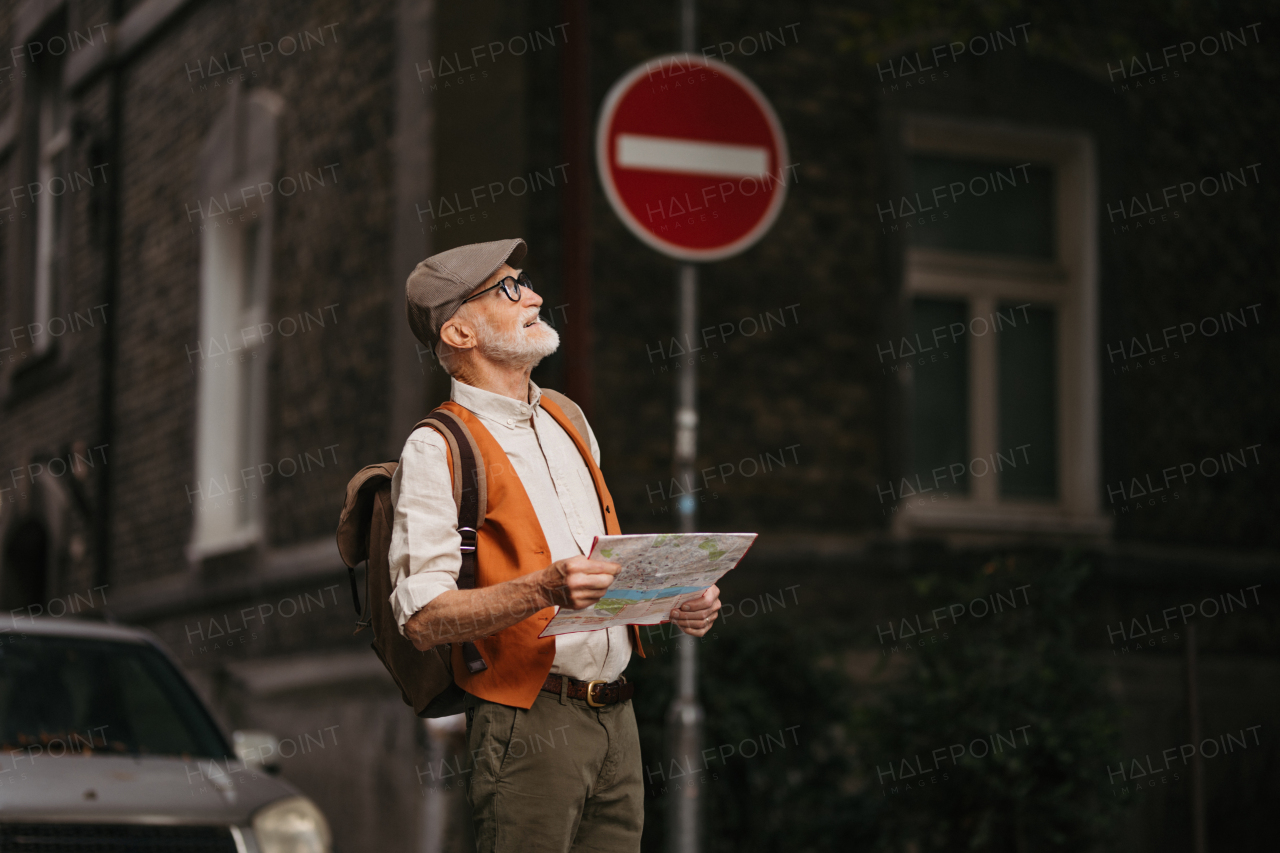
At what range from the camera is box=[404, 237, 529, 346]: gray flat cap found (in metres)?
2.88

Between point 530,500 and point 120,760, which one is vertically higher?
point 530,500

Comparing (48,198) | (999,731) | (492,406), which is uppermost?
(48,198)

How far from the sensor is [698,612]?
2.92 meters

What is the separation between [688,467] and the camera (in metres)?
5.70

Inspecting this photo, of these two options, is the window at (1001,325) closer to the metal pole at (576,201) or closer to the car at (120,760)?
the metal pole at (576,201)

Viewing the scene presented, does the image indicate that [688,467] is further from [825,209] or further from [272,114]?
[272,114]

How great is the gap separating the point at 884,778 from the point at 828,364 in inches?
124

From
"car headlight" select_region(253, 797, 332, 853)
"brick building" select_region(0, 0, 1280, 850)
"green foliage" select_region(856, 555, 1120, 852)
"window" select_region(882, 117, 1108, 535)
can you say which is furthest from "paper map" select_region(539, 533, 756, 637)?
"window" select_region(882, 117, 1108, 535)

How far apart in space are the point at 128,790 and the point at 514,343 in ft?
10.3

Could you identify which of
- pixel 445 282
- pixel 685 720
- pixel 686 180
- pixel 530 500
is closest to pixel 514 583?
pixel 530 500

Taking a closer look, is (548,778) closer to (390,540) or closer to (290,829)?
(390,540)

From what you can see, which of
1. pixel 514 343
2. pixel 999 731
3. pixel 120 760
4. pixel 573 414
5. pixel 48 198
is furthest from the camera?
pixel 48 198

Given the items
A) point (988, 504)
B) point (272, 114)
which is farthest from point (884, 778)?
point (272, 114)

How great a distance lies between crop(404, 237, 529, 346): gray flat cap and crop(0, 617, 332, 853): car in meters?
2.89
